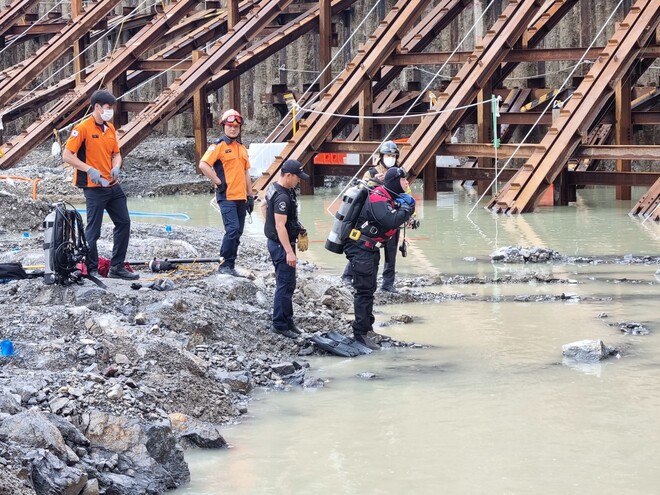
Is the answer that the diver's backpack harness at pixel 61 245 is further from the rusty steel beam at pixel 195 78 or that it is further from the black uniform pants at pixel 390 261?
the rusty steel beam at pixel 195 78

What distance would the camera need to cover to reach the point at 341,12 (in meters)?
30.6

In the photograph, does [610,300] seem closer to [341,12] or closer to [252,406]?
[252,406]

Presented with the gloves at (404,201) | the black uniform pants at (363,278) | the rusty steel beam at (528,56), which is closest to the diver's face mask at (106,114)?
the black uniform pants at (363,278)

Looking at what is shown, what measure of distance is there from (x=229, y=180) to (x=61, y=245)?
225 cm

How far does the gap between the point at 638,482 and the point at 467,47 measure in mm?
23136

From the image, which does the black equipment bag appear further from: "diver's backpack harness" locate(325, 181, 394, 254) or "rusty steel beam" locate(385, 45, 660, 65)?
"rusty steel beam" locate(385, 45, 660, 65)

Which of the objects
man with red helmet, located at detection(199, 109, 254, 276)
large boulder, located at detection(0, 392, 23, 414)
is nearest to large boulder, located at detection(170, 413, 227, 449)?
large boulder, located at detection(0, 392, 23, 414)

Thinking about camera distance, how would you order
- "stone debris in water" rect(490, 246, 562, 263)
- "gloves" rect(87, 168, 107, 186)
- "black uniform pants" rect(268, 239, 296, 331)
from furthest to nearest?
"stone debris in water" rect(490, 246, 562, 263) < "gloves" rect(87, 168, 107, 186) < "black uniform pants" rect(268, 239, 296, 331)

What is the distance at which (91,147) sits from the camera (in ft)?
34.4

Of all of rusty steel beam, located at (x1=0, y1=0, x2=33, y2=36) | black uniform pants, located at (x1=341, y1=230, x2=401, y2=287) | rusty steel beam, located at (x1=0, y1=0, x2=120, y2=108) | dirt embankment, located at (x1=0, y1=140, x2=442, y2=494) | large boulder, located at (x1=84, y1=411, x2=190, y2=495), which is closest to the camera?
dirt embankment, located at (x1=0, y1=140, x2=442, y2=494)

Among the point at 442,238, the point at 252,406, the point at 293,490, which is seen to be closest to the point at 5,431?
the point at 293,490

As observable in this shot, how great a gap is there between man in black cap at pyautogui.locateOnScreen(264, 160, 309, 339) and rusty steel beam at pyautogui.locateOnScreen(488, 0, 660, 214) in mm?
10332

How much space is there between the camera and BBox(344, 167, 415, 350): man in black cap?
9297 millimetres

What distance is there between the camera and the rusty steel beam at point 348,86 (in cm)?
2308
